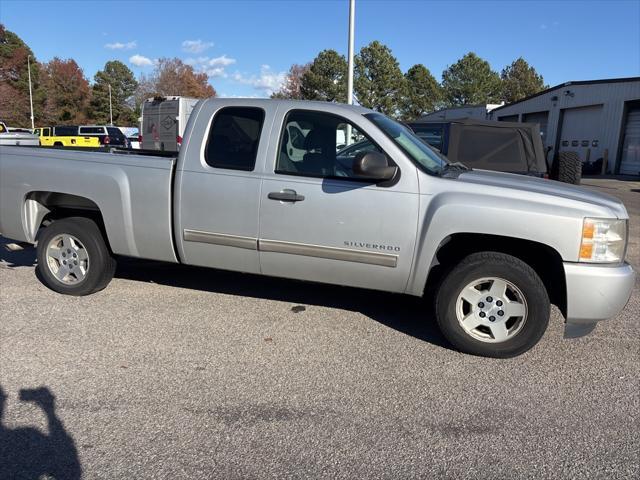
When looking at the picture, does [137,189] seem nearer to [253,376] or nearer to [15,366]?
[15,366]

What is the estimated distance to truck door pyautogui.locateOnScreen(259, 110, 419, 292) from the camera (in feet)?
13.2

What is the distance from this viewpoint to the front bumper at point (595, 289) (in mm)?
3674

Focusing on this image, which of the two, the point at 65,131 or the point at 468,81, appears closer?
the point at 65,131

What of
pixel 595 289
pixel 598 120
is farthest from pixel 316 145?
pixel 598 120

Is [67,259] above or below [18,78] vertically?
below

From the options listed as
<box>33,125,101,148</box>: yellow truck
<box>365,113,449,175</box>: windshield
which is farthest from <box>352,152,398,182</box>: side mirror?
<box>33,125,101,148</box>: yellow truck

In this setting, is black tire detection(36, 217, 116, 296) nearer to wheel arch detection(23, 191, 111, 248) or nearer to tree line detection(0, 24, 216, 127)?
wheel arch detection(23, 191, 111, 248)

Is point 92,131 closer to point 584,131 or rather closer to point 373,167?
point 584,131

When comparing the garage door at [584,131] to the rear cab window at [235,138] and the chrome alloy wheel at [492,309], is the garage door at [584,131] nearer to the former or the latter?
the chrome alloy wheel at [492,309]

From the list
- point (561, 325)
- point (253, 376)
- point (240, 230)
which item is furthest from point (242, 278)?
point (561, 325)

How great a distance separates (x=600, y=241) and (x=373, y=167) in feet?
Result: 5.47

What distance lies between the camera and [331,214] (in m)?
4.13

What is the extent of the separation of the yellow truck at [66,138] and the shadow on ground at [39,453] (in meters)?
31.9

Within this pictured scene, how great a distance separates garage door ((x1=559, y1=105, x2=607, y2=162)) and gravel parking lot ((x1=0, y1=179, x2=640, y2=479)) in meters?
27.9
